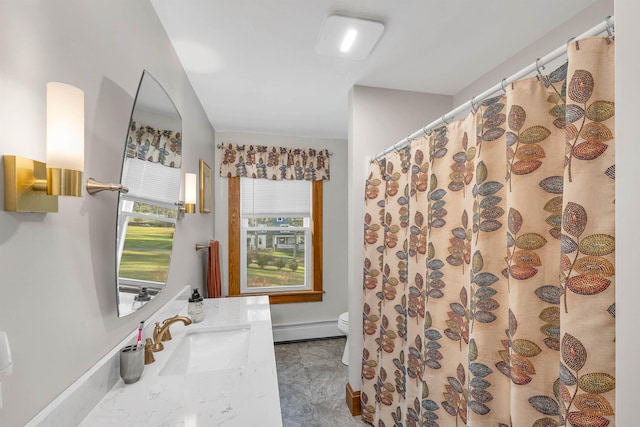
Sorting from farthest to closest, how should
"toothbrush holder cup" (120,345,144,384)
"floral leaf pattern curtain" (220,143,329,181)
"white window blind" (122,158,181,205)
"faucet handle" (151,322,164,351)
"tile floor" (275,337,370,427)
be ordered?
1. "floral leaf pattern curtain" (220,143,329,181)
2. "tile floor" (275,337,370,427)
3. "faucet handle" (151,322,164,351)
4. "white window blind" (122,158,181,205)
5. "toothbrush holder cup" (120,345,144,384)

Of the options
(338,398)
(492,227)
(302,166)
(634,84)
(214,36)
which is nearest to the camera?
(634,84)

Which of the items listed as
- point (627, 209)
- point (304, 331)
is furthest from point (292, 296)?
point (627, 209)

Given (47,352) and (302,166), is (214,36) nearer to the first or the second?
(47,352)

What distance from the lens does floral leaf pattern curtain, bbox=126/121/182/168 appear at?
3.76 ft

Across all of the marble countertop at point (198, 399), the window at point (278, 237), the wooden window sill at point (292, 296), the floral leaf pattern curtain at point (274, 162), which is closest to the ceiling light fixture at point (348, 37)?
the marble countertop at point (198, 399)

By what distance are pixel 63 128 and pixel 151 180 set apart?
0.67m

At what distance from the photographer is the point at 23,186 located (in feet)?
2.12

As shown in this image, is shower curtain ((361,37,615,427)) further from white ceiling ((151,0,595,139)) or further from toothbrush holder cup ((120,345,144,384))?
toothbrush holder cup ((120,345,144,384))

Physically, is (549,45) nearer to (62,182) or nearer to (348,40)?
(348,40)

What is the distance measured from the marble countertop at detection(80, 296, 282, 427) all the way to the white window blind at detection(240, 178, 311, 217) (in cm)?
233

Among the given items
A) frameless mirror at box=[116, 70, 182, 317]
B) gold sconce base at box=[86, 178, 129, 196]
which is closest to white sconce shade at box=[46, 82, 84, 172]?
gold sconce base at box=[86, 178, 129, 196]

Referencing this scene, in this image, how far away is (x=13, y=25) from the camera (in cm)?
65

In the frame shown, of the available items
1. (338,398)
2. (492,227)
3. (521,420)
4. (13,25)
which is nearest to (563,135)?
(492,227)

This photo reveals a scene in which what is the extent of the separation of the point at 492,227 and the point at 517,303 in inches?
10.4
